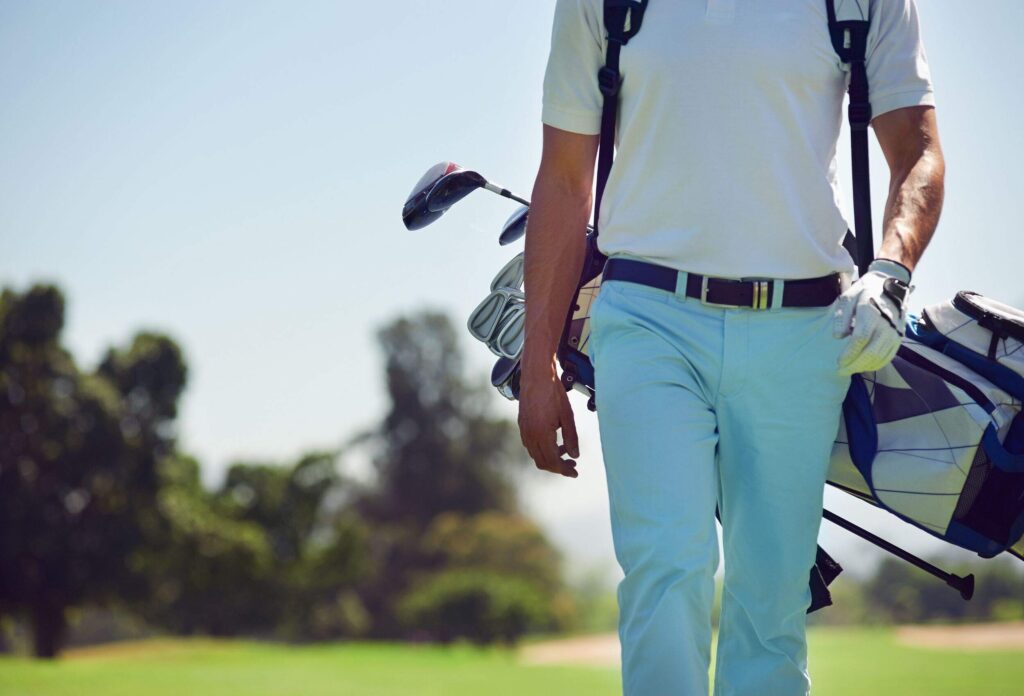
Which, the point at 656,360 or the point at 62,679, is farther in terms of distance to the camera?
the point at 62,679

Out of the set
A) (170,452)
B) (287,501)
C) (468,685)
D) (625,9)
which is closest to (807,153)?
(625,9)

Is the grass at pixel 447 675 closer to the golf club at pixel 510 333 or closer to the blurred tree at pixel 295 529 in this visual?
the golf club at pixel 510 333

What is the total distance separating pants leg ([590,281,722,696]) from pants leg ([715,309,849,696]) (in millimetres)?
61

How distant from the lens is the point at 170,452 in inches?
1193

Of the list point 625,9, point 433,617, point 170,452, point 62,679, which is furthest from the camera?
point 433,617

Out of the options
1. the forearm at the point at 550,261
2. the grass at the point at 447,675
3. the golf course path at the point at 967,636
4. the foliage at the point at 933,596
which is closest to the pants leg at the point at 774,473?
the forearm at the point at 550,261

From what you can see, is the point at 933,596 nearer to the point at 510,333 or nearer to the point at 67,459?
the point at 510,333

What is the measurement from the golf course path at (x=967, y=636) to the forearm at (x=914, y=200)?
13707mm

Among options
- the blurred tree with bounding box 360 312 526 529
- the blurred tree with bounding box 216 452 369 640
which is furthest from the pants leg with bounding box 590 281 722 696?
the blurred tree with bounding box 360 312 526 529

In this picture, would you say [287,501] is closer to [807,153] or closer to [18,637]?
[18,637]

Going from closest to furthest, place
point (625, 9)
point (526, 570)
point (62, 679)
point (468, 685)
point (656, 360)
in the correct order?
point (656, 360) < point (625, 9) < point (62, 679) < point (468, 685) < point (526, 570)

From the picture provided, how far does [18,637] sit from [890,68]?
1350 inches

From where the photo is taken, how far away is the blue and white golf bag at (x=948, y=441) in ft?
8.48

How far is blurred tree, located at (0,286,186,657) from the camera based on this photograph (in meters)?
28.7
